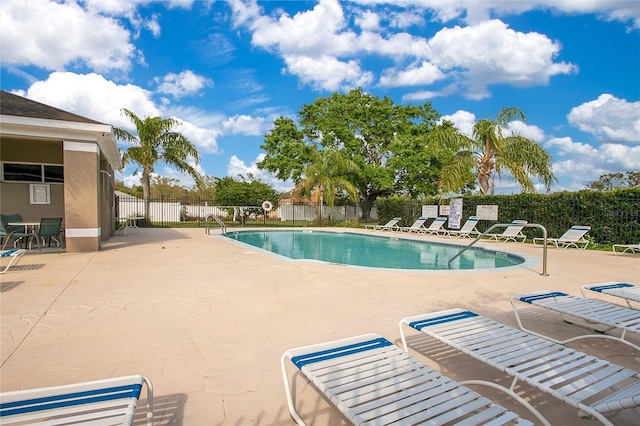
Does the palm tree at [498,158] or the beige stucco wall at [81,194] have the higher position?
the palm tree at [498,158]

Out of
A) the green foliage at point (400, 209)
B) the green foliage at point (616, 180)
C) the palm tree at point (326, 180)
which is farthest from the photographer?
the green foliage at point (616, 180)

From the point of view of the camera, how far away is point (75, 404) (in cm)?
174

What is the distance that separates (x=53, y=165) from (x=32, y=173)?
614mm

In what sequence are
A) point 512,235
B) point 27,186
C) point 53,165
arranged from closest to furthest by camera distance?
1. point 27,186
2. point 53,165
3. point 512,235

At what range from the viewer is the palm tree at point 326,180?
22578 mm

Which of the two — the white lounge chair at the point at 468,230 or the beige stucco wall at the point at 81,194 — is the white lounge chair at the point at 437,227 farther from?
the beige stucco wall at the point at 81,194

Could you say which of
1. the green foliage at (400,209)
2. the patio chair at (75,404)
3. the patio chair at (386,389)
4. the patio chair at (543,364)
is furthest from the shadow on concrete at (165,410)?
the green foliage at (400,209)

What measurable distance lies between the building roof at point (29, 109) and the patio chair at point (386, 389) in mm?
9894

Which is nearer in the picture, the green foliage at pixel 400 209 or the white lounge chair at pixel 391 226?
the white lounge chair at pixel 391 226

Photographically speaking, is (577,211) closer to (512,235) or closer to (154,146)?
(512,235)

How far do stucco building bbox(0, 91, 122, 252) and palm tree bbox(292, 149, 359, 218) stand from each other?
41.3 feet

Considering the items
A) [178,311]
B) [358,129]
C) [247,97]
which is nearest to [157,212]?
[247,97]

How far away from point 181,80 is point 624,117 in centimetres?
2526

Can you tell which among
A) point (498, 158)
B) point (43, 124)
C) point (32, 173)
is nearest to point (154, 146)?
point (32, 173)
